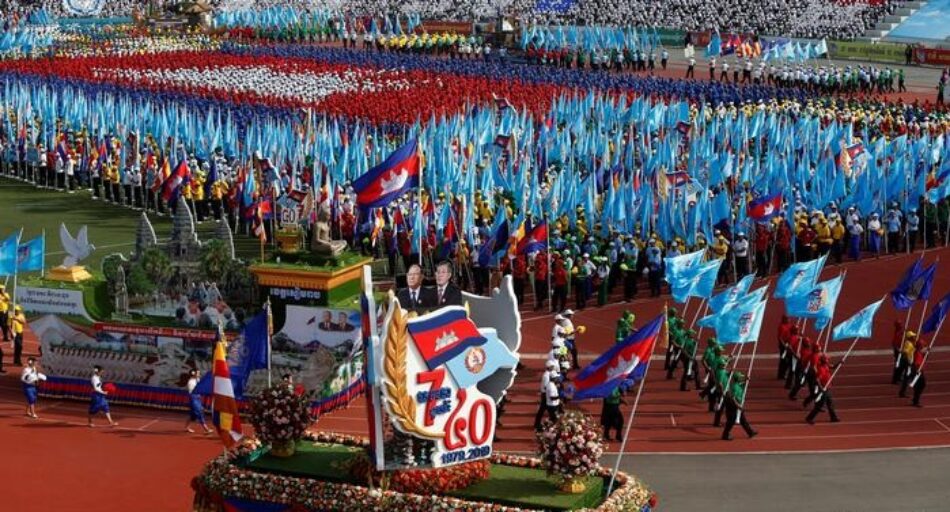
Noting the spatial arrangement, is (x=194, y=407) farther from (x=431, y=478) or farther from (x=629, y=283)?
(x=629, y=283)

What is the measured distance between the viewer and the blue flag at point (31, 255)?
34312 mm

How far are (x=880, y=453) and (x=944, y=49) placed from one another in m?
64.6

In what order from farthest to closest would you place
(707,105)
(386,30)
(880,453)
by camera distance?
(386,30), (707,105), (880,453)

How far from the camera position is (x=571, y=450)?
19.9m

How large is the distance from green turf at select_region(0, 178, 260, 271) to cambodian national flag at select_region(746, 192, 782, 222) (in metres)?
12.8

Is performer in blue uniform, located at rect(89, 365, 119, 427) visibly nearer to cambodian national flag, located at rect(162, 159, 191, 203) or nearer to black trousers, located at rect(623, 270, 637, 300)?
black trousers, located at rect(623, 270, 637, 300)

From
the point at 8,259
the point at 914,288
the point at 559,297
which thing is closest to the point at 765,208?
the point at 559,297

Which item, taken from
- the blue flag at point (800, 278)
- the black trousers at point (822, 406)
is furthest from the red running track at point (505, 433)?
the blue flag at point (800, 278)

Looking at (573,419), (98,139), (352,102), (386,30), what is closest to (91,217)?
(98,139)

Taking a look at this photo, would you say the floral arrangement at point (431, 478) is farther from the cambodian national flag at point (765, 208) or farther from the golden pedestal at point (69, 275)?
the cambodian national flag at point (765, 208)

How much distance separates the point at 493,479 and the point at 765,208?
20.4 metres

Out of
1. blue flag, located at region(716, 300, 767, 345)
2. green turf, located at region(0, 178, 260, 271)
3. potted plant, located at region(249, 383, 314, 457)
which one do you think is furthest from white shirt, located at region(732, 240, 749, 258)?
potted plant, located at region(249, 383, 314, 457)

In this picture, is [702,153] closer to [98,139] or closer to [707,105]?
[707,105]

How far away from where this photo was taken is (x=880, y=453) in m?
26.9
